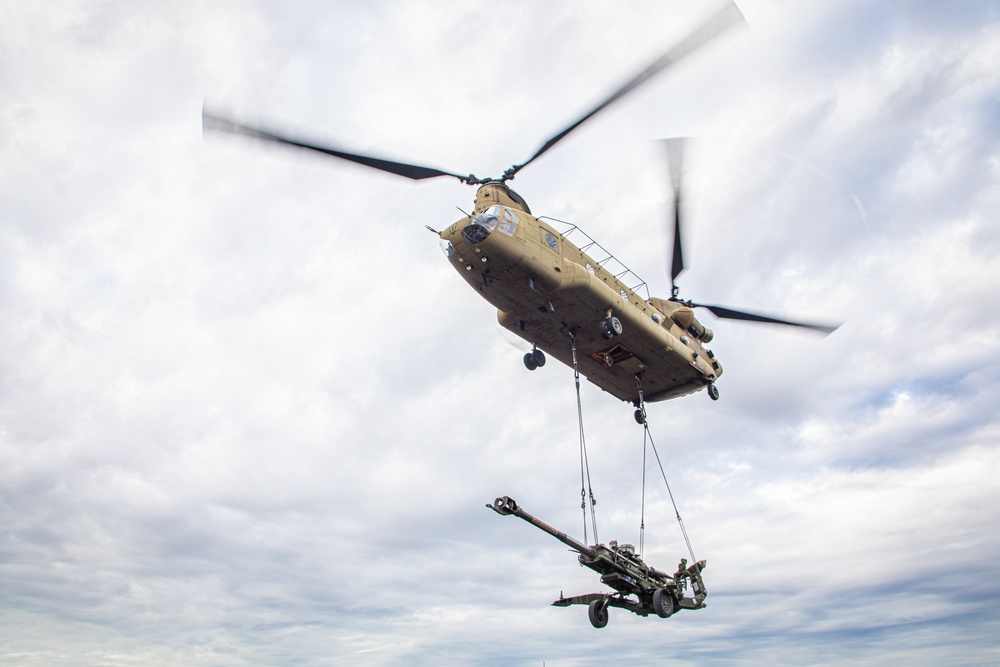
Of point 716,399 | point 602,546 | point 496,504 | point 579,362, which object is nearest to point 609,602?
point 602,546

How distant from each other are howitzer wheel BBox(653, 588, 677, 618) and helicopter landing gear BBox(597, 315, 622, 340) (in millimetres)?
8937

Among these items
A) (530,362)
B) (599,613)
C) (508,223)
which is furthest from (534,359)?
(599,613)

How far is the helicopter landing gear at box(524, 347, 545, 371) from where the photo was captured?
26.8 meters

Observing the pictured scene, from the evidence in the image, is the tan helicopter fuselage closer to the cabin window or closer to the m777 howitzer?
the cabin window

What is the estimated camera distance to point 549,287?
23.5 m

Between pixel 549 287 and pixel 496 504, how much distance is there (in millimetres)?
8168

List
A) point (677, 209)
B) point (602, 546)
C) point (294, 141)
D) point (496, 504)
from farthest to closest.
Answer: point (677, 209) < point (602, 546) < point (294, 141) < point (496, 504)

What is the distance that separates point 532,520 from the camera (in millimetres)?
19547

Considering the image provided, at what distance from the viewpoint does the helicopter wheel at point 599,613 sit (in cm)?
2266

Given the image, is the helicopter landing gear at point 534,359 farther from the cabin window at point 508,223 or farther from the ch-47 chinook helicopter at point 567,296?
the cabin window at point 508,223

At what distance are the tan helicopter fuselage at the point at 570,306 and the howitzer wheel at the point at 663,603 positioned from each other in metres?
8.97

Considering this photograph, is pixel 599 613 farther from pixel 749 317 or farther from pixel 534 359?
pixel 749 317

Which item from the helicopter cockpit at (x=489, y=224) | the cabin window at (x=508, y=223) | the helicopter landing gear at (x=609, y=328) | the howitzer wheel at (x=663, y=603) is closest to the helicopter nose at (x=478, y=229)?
the helicopter cockpit at (x=489, y=224)

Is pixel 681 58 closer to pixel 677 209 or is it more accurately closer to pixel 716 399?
pixel 677 209
